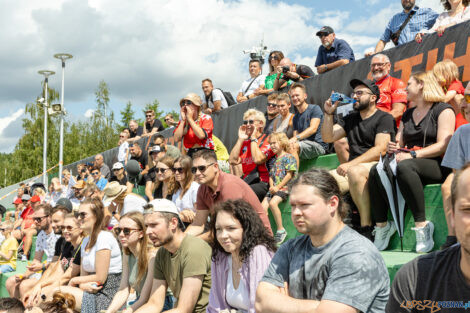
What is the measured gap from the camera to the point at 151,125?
39.6 feet

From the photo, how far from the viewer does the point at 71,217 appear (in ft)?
18.7

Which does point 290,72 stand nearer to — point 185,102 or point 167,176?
point 185,102

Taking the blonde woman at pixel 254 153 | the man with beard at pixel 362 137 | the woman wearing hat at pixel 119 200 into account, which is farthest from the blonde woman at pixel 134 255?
the man with beard at pixel 362 137

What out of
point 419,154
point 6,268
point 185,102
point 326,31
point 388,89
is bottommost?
point 6,268

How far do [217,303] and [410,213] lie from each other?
177 cm

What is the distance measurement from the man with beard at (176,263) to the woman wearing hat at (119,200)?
6.39 feet

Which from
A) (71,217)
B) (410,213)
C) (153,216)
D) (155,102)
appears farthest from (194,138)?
(155,102)

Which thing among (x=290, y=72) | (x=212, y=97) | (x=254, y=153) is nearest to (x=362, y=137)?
(x=254, y=153)

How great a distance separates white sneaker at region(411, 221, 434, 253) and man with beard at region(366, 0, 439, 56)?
10.1ft

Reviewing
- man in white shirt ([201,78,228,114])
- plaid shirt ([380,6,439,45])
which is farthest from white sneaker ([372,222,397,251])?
man in white shirt ([201,78,228,114])

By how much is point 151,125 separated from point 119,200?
5.80m

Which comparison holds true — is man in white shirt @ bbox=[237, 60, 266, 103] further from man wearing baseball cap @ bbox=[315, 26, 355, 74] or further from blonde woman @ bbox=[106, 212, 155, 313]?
blonde woman @ bbox=[106, 212, 155, 313]

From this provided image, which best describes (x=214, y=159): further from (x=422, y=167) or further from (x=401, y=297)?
(x=401, y=297)

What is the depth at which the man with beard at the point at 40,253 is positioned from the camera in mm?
6344
